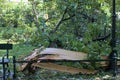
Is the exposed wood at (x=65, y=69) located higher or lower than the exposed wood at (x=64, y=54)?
lower

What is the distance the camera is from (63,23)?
10.3 m

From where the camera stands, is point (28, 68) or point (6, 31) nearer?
point (28, 68)

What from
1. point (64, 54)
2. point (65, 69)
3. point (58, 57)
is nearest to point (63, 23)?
point (64, 54)

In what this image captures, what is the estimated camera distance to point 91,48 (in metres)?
8.71

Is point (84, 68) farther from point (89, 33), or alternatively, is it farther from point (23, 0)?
point (23, 0)

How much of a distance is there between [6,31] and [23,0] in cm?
130

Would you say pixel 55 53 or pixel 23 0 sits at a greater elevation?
pixel 23 0

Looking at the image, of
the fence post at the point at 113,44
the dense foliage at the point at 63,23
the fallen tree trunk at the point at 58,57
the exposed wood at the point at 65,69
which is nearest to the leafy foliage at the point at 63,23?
the dense foliage at the point at 63,23

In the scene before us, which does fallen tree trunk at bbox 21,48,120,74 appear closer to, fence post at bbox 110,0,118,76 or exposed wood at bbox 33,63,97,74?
exposed wood at bbox 33,63,97,74

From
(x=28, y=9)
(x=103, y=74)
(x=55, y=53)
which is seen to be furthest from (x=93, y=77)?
(x=28, y=9)

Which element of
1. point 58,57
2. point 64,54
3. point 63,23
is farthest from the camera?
point 63,23

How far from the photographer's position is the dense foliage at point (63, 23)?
9.04 meters

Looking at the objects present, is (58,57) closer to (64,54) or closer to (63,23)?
(64,54)

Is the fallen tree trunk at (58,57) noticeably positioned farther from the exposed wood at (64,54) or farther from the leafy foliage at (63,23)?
the leafy foliage at (63,23)
